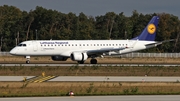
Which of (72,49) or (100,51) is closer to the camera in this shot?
(100,51)

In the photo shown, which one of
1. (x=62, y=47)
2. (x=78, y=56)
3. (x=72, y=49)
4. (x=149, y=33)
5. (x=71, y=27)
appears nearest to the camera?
(x=78, y=56)

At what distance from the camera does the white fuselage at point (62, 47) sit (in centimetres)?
6154

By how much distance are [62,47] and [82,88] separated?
3320 centimetres

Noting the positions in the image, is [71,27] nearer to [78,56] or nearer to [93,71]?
[78,56]

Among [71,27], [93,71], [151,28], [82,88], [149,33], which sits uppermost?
[71,27]

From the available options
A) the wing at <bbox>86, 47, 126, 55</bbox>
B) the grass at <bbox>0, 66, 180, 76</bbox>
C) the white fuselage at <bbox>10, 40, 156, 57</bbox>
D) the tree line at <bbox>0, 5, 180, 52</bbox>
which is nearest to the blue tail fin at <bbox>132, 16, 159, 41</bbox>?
the white fuselage at <bbox>10, 40, 156, 57</bbox>

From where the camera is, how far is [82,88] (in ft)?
97.5

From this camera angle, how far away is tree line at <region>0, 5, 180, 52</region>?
124 m

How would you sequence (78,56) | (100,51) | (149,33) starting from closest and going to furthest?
1. (78,56)
2. (100,51)
3. (149,33)

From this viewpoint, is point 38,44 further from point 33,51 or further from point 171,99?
point 171,99

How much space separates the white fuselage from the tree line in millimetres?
51841

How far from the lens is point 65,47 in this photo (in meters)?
62.9

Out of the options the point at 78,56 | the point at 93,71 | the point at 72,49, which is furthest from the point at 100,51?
the point at 93,71

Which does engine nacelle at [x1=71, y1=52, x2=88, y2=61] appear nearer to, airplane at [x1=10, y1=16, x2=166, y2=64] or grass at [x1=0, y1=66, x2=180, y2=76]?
airplane at [x1=10, y1=16, x2=166, y2=64]
